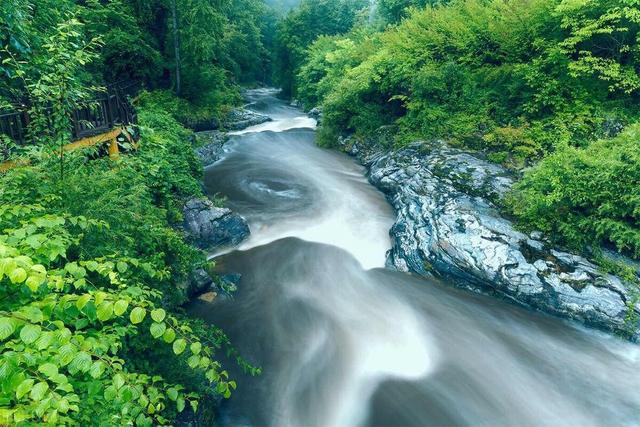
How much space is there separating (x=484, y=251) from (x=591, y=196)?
236cm

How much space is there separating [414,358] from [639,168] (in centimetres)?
582

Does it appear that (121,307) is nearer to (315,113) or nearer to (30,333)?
(30,333)

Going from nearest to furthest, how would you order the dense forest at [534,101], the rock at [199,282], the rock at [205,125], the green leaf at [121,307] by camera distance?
the green leaf at [121,307] < the dense forest at [534,101] < the rock at [199,282] < the rock at [205,125]

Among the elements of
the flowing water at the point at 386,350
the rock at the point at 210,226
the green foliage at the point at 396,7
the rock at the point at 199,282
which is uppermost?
the green foliage at the point at 396,7

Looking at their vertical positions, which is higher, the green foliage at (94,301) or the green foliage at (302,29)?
the green foliage at (302,29)

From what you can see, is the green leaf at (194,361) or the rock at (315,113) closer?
the green leaf at (194,361)

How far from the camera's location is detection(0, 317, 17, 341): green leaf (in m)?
1.50

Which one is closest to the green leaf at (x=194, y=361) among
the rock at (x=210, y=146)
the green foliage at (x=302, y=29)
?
the rock at (x=210, y=146)

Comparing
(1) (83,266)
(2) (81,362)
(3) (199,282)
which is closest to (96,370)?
(2) (81,362)

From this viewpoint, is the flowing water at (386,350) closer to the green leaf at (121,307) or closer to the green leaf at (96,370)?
the green leaf at (96,370)

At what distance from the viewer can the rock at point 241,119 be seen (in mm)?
20641

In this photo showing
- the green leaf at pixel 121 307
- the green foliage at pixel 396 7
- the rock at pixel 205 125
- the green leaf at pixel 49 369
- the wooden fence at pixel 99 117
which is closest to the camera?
the green leaf at pixel 49 369

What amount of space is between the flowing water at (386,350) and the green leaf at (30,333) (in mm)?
4532

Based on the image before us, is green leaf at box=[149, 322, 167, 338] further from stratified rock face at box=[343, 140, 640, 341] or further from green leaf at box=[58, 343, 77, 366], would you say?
stratified rock face at box=[343, 140, 640, 341]
